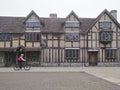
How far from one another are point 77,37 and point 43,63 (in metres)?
6.32

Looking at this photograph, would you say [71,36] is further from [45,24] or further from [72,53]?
[45,24]

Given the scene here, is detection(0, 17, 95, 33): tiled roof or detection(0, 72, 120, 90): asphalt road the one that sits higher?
detection(0, 17, 95, 33): tiled roof

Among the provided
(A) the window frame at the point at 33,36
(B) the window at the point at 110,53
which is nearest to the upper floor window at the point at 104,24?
(B) the window at the point at 110,53

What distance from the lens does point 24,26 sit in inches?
1535

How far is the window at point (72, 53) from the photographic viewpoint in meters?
38.6

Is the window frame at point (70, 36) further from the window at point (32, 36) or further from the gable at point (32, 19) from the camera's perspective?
the gable at point (32, 19)

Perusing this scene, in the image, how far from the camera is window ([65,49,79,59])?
127 feet

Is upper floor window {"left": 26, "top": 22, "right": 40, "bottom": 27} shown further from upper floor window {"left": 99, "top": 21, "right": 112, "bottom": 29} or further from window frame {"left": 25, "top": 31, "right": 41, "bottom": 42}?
upper floor window {"left": 99, "top": 21, "right": 112, "bottom": 29}

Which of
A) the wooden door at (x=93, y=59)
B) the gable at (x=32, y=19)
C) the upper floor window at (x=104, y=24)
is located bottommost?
the wooden door at (x=93, y=59)

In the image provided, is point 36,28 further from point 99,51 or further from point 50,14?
point 99,51

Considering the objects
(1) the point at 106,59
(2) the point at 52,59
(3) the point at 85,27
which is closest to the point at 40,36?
(2) the point at 52,59

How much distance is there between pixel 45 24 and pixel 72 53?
6247 millimetres

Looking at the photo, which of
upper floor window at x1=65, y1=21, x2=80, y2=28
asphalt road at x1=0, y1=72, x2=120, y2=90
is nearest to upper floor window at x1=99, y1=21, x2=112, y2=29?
upper floor window at x1=65, y1=21, x2=80, y2=28

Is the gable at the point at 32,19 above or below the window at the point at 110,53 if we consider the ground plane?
above
